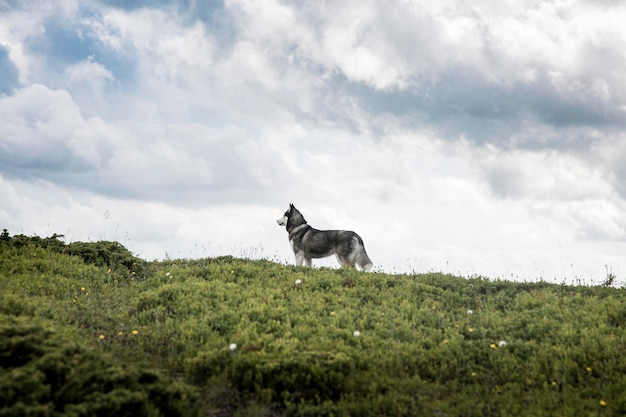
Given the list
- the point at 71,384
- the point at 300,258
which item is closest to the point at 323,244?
the point at 300,258

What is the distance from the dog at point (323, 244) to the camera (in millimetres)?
22734

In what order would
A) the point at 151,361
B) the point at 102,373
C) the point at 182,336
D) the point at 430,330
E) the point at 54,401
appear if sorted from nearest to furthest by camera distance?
the point at 54,401 → the point at 102,373 → the point at 151,361 → the point at 182,336 → the point at 430,330

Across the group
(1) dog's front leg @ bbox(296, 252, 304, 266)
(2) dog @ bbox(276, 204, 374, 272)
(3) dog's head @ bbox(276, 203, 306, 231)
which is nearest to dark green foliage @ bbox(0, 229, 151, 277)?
(1) dog's front leg @ bbox(296, 252, 304, 266)

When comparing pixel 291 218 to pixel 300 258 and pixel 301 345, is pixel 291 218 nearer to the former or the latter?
pixel 300 258

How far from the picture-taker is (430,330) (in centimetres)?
1270

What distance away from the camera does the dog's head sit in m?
25.6

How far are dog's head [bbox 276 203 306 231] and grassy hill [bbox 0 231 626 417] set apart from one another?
720 centimetres

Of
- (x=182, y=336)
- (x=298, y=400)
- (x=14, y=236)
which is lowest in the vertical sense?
(x=298, y=400)

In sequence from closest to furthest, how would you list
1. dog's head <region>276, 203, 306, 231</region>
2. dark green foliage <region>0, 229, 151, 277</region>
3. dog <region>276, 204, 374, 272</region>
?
dark green foliage <region>0, 229, 151, 277</region> < dog <region>276, 204, 374, 272</region> < dog's head <region>276, 203, 306, 231</region>

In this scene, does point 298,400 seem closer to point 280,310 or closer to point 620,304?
point 280,310

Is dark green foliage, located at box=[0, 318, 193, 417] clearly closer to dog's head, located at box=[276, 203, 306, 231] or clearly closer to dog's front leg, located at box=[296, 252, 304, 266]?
dog's front leg, located at box=[296, 252, 304, 266]

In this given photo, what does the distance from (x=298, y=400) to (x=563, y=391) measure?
469cm

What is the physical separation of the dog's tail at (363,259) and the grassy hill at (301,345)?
4.02 metres

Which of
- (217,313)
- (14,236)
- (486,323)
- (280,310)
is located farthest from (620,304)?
(14,236)
